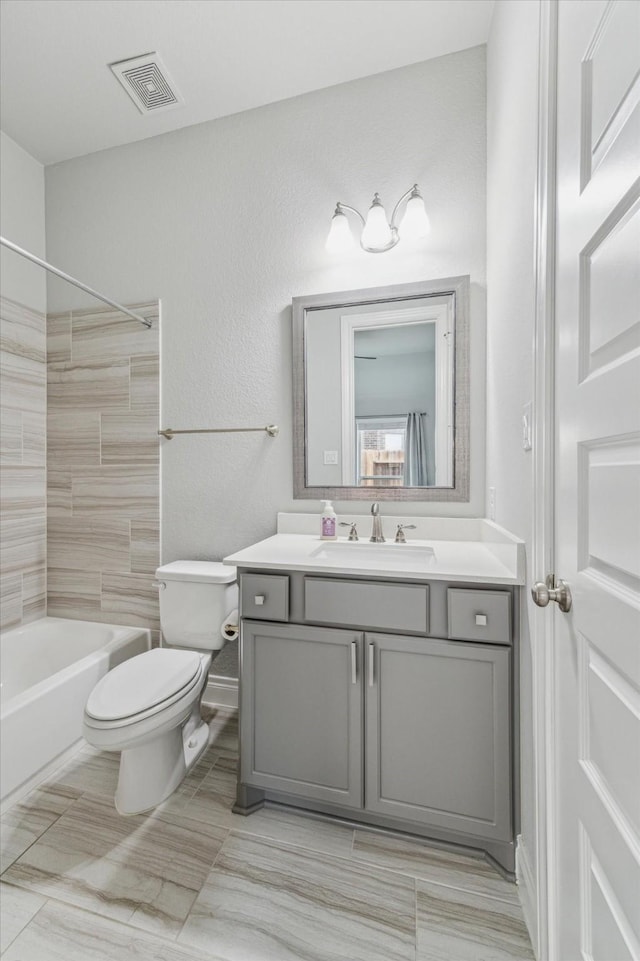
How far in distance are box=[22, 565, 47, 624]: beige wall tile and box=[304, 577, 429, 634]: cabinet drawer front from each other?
171 cm

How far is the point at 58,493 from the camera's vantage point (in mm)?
2268

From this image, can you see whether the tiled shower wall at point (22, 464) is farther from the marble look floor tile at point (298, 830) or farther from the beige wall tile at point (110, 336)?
the marble look floor tile at point (298, 830)

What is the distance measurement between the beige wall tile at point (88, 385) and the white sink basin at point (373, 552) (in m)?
1.31

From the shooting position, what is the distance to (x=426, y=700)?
1228 mm

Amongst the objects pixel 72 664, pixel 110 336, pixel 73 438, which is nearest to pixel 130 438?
pixel 73 438

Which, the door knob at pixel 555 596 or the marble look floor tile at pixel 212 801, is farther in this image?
the marble look floor tile at pixel 212 801

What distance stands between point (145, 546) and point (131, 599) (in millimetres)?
289

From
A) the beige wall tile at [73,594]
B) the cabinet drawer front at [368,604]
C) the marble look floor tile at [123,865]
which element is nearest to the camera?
the marble look floor tile at [123,865]

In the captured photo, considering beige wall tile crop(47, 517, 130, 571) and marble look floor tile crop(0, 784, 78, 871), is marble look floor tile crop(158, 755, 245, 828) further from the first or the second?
A: beige wall tile crop(47, 517, 130, 571)

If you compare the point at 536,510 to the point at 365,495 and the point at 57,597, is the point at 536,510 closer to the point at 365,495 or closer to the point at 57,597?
the point at 365,495

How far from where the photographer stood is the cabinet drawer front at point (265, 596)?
4.40 feet

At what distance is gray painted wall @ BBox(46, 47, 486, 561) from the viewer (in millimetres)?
1697

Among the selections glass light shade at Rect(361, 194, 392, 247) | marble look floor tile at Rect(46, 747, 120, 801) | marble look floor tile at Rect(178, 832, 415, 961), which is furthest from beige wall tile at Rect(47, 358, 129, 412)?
marble look floor tile at Rect(178, 832, 415, 961)

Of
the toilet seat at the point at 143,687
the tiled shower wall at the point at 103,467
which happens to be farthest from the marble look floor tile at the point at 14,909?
the tiled shower wall at the point at 103,467
